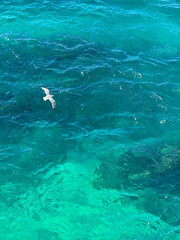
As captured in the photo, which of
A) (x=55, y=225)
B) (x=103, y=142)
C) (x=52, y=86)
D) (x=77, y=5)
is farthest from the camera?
(x=77, y=5)

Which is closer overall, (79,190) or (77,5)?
(79,190)

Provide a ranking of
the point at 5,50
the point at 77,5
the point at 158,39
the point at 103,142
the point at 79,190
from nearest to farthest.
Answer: the point at 79,190 < the point at 103,142 < the point at 5,50 < the point at 158,39 < the point at 77,5

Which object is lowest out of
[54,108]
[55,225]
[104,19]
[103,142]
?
[55,225]

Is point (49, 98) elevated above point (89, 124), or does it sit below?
above

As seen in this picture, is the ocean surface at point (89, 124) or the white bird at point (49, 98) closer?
the ocean surface at point (89, 124)

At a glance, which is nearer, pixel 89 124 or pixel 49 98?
pixel 89 124

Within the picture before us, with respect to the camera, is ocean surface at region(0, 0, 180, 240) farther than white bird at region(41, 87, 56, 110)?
No

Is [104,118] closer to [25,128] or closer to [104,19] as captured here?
[25,128]

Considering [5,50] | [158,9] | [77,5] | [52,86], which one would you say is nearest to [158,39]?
[158,9]
